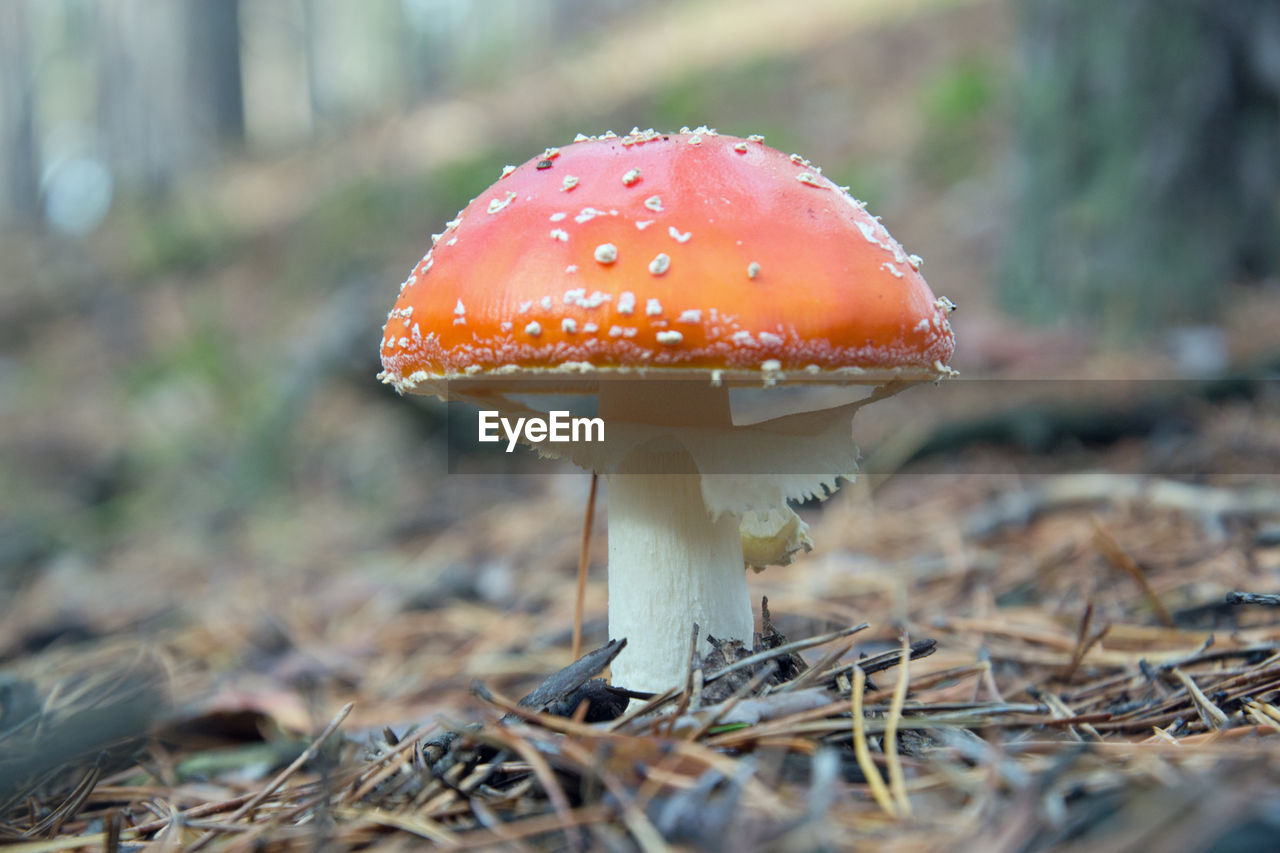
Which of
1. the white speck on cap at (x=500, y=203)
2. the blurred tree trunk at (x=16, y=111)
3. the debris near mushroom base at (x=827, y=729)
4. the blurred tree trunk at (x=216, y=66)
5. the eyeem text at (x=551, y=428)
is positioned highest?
the blurred tree trunk at (x=16, y=111)

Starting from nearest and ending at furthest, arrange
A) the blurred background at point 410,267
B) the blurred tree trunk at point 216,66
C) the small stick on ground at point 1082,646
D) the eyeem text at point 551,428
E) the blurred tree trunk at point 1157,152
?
the eyeem text at point 551,428 < the small stick on ground at point 1082,646 < the blurred background at point 410,267 < the blurred tree trunk at point 1157,152 < the blurred tree trunk at point 216,66

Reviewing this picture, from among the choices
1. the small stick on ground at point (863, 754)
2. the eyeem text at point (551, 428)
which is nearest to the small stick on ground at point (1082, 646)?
the small stick on ground at point (863, 754)

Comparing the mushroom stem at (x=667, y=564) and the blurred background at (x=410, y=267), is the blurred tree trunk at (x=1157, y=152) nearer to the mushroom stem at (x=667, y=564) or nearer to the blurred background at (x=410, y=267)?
the blurred background at (x=410, y=267)

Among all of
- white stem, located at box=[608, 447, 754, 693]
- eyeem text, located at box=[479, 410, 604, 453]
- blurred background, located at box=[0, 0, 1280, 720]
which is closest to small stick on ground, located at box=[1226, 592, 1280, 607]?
white stem, located at box=[608, 447, 754, 693]

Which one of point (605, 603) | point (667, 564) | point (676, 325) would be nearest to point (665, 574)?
point (667, 564)

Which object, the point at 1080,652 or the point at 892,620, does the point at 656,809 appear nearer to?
the point at 1080,652

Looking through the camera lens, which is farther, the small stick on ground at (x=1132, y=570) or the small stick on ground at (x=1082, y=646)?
the small stick on ground at (x=1132, y=570)

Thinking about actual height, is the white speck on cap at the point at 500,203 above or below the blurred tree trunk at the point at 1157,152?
below

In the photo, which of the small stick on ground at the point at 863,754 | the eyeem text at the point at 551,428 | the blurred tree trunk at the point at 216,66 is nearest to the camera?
the small stick on ground at the point at 863,754
